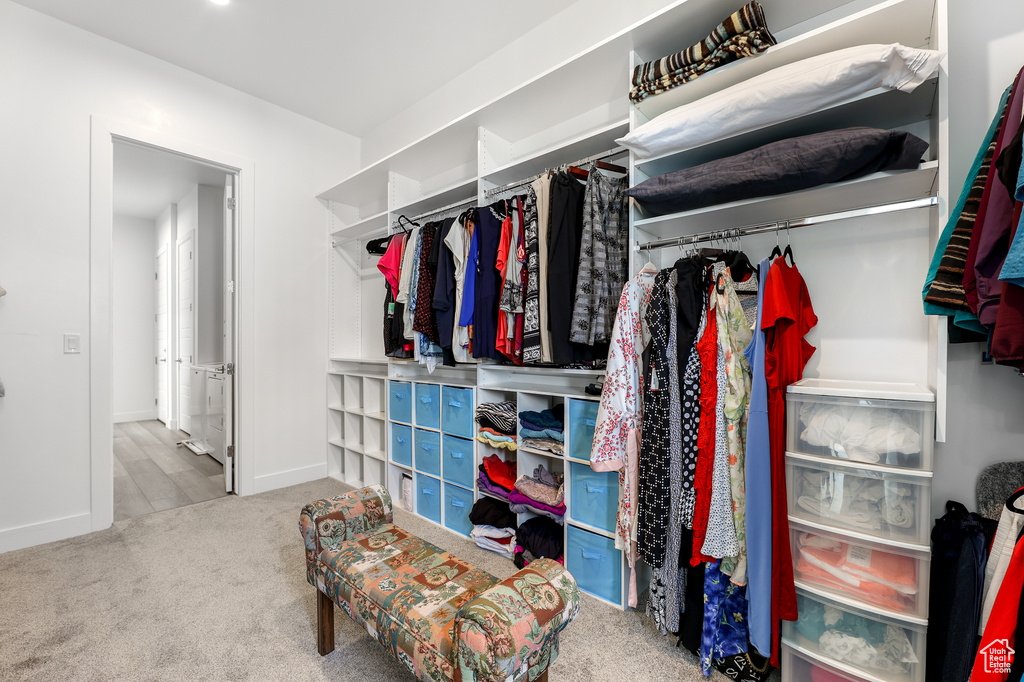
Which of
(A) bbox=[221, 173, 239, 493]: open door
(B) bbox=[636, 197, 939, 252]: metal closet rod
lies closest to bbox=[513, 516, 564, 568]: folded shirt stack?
(B) bbox=[636, 197, 939, 252]: metal closet rod

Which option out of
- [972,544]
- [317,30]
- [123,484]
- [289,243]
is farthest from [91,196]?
[972,544]

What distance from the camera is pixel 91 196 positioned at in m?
2.60

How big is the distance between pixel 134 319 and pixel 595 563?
6.79 m

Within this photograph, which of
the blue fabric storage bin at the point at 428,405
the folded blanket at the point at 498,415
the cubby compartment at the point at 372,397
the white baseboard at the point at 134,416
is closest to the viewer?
the folded blanket at the point at 498,415

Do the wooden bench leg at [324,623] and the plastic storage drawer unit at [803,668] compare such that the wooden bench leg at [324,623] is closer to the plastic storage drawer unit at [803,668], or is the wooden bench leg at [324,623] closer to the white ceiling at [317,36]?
the plastic storage drawer unit at [803,668]

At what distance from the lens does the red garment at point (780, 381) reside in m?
1.36

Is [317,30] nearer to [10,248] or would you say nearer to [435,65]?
[435,65]

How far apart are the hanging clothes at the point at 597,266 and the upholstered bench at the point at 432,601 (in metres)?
0.94

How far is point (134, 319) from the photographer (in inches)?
237

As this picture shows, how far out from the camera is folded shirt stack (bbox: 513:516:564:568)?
2113 mm

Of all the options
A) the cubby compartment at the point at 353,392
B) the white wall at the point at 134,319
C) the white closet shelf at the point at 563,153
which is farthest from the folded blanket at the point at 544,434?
the white wall at the point at 134,319

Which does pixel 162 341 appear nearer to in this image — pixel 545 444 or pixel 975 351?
pixel 545 444

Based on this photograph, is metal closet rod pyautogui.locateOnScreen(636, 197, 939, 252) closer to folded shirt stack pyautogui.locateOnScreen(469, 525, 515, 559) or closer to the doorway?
folded shirt stack pyautogui.locateOnScreen(469, 525, 515, 559)

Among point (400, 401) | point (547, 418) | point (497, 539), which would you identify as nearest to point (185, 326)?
point (400, 401)
